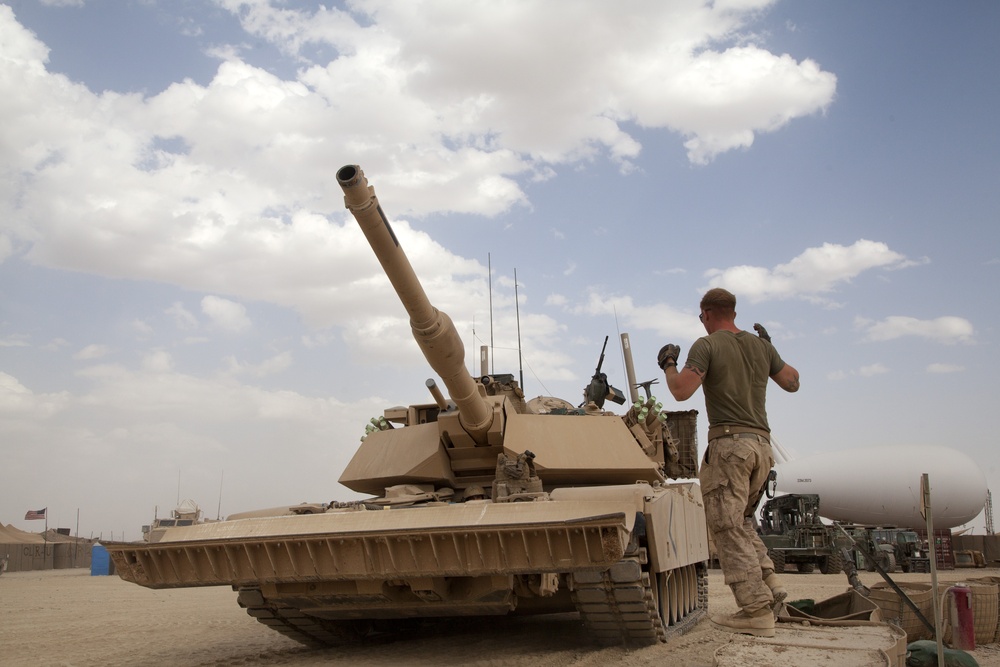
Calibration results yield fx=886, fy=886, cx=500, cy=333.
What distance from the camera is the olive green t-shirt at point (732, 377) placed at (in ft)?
15.6

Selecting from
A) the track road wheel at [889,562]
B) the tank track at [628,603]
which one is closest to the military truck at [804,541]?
the track road wheel at [889,562]

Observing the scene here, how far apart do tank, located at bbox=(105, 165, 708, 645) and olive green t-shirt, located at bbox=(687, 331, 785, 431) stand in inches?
53.4

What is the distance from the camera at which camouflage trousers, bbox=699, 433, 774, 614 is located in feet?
15.0

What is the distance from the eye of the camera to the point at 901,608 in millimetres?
7180

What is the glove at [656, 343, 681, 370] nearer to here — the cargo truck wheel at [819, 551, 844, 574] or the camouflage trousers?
the camouflage trousers

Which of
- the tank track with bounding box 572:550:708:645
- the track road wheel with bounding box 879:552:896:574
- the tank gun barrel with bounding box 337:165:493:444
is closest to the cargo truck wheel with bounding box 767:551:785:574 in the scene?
the track road wheel with bounding box 879:552:896:574

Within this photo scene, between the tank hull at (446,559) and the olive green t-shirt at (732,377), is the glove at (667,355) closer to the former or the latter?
the olive green t-shirt at (732,377)

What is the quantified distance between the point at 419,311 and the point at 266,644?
162 inches

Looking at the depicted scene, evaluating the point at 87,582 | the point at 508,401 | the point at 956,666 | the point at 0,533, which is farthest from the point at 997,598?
the point at 0,533

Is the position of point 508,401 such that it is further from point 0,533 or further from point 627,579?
point 0,533

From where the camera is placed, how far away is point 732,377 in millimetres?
4789

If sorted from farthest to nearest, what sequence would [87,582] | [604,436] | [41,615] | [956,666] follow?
[87,582], [41,615], [604,436], [956,666]

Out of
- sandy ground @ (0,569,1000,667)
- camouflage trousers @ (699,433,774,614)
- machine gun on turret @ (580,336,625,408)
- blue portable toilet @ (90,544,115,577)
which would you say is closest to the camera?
camouflage trousers @ (699,433,774,614)

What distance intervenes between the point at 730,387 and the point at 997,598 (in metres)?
4.59
